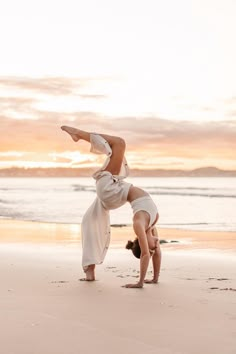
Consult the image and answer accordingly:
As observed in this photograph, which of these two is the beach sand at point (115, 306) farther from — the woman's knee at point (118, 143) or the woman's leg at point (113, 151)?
the woman's knee at point (118, 143)

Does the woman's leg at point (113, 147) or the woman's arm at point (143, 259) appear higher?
the woman's leg at point (113, 147)

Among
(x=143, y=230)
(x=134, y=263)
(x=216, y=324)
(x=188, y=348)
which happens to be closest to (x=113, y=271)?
(x=134, y=263)

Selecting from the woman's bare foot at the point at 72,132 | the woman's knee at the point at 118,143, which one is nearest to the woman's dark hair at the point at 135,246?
the woman's knee at the point at 118,143

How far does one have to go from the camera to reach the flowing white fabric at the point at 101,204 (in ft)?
22.7

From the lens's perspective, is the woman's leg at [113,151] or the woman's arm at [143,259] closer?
the woman's arm at [143,259]

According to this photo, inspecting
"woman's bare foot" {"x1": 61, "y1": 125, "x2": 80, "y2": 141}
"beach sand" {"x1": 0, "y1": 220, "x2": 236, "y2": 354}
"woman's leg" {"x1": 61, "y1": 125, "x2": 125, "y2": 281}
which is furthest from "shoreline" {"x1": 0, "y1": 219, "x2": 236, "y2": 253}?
"woman's bare foot" {"x1": 61, "y1": 125, "x2": 80, "y2": 141}

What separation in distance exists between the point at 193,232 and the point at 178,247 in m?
4.27

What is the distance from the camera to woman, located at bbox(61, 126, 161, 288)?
680cm

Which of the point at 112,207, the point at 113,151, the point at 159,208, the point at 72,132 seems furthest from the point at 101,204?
the point at 159,208

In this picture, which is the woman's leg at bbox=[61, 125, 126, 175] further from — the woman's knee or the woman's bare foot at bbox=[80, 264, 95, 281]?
the woman's bare foot at bbox=[80, 264, 95, 281]

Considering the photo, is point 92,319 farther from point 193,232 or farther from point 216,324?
point 193,232

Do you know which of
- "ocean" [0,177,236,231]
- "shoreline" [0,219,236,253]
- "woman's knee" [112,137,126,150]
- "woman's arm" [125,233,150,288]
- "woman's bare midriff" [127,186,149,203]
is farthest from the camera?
"ocean" [0,177,236,231]

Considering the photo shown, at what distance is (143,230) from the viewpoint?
6672 millimetres

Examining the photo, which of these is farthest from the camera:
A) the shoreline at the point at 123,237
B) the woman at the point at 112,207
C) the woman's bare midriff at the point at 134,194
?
the shoreline at the point at 123,237
